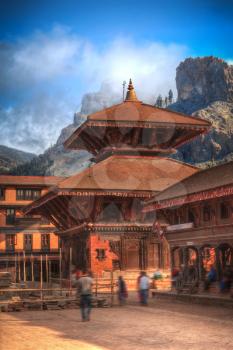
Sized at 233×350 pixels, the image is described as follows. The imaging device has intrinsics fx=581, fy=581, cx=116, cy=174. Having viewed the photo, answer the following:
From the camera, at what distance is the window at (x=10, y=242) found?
77.6 metres

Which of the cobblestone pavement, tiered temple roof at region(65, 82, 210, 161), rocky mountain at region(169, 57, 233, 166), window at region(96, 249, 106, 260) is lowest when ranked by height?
the cobblestone pavement

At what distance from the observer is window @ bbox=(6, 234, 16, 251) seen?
77.6 meters

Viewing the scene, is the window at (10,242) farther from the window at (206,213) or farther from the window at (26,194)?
the window at (206,213)

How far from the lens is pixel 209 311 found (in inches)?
991

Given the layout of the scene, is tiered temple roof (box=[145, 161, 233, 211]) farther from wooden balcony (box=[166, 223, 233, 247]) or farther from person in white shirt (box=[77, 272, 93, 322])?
person in white shirt (box=[77, 272, 93, 322])

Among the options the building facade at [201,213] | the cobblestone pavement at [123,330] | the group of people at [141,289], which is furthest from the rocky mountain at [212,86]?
the cobblestone pavement at [123,330]

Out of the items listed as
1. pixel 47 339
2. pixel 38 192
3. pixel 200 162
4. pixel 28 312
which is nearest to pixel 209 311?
pixel 28 312

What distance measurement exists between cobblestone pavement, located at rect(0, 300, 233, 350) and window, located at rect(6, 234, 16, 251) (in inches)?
2044

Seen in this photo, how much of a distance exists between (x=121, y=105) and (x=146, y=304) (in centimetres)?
2549

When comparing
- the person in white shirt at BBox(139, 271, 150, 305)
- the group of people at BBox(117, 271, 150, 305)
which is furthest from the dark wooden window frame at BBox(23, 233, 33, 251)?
the person in white shirt at BBox(139, 271, 150, 305)

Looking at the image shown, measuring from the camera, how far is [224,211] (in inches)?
1169

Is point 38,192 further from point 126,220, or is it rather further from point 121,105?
point 126,220

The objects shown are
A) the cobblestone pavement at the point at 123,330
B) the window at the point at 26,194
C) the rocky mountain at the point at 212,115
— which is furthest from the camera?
the rocky mountain at the point at 212,115

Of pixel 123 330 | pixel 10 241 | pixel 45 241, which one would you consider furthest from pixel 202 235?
pixel 10 241
